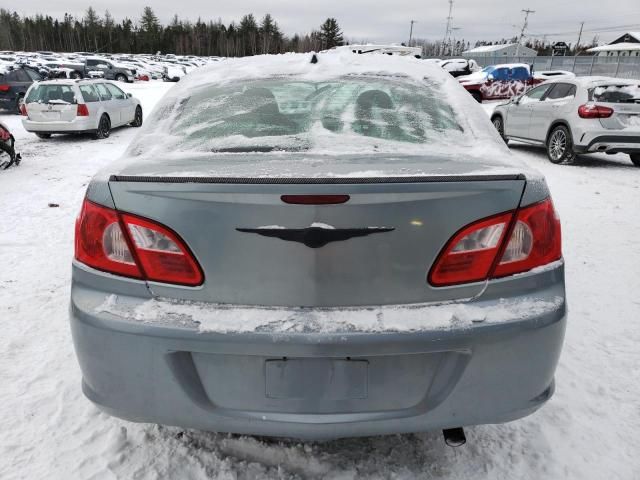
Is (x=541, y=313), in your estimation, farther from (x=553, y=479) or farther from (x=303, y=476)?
(x=303, y=476)

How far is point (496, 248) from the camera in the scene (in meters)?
1.59

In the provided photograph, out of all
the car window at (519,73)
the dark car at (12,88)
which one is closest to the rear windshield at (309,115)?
the dark car at (12,88)

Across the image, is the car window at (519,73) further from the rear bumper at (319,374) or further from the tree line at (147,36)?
the tree line at (147,36)

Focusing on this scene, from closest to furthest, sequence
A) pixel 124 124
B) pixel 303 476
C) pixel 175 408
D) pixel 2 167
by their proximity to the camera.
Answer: pixel 175 408, pixel 303 476, pixel 2 167, pixel 124 124

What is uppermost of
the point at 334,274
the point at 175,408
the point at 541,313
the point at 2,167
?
the point at 334,274

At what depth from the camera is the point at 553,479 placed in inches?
74.5

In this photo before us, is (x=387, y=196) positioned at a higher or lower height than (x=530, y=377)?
higher

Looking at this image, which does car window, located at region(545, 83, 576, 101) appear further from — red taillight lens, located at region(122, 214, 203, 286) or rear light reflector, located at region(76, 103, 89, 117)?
rear light reflector, located at region(76, 103, 89, 117)

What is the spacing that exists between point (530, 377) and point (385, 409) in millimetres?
520

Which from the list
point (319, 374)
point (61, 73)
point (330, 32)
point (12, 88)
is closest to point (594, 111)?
point (319, 374)

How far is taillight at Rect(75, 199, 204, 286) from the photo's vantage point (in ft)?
5.08

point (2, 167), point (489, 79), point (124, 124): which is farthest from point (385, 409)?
point (489, 79)

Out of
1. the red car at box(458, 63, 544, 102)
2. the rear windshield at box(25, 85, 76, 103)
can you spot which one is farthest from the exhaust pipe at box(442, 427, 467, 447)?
the red car at box(458, 63, 544, 102)

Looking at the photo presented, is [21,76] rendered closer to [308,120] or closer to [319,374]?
[308,120]
